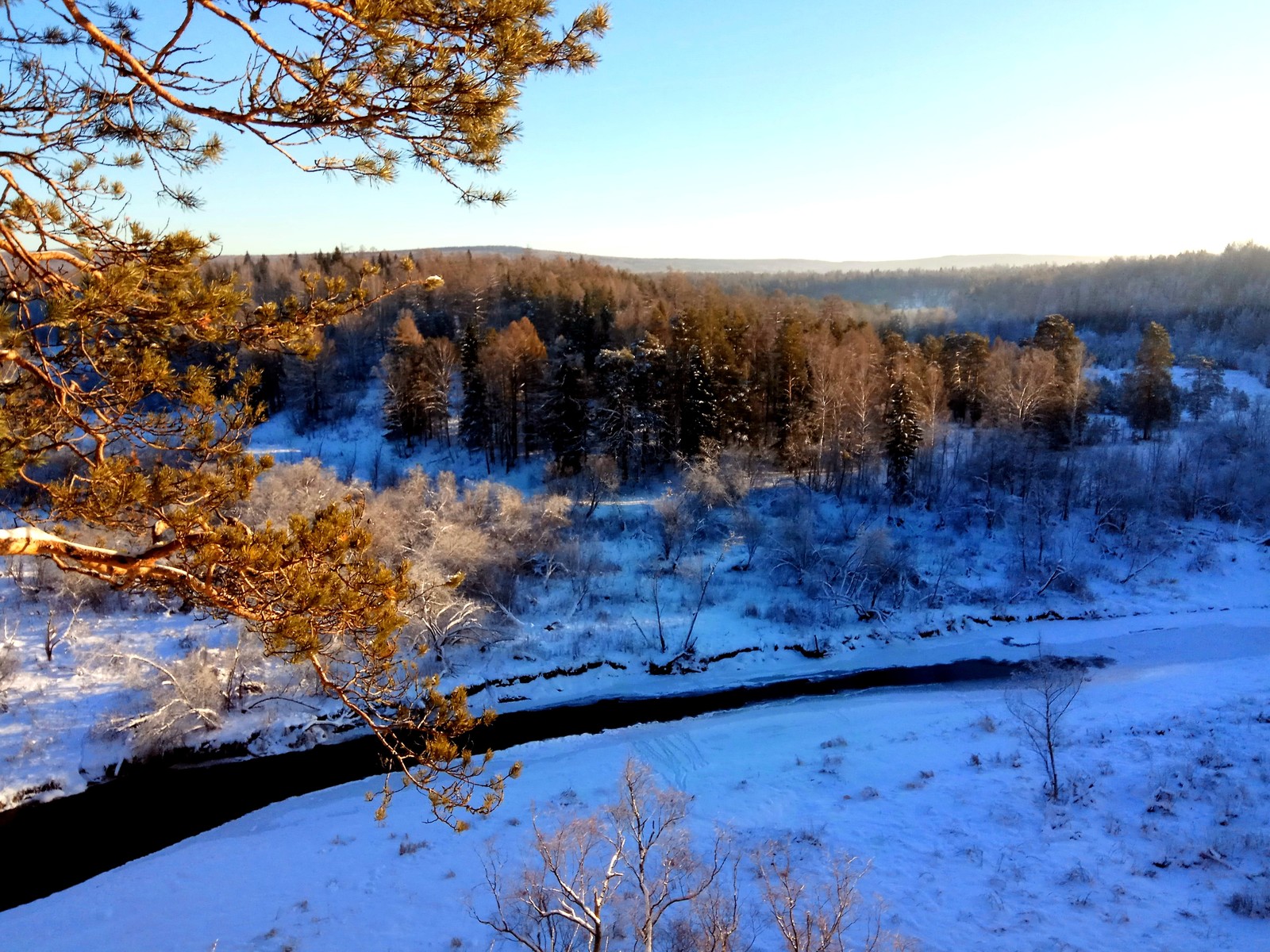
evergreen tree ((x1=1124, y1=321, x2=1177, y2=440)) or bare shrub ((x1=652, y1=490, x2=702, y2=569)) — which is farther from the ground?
evergreen tree ((x1=1124, y1=321, x2=1177, y2=440))

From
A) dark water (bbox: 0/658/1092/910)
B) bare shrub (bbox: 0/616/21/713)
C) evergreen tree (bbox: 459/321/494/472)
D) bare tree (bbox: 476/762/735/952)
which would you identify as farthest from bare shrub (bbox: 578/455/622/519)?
bare shrub (bbox: 0/616/21/713)

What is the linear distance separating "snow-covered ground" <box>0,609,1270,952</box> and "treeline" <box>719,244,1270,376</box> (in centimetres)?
4984

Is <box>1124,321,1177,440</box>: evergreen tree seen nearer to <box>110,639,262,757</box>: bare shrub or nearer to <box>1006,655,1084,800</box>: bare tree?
<box>1006,655,1084,800</box>: bare tree

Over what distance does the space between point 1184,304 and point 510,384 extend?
73475 mm

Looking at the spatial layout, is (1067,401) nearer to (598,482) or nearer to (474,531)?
(598,482)

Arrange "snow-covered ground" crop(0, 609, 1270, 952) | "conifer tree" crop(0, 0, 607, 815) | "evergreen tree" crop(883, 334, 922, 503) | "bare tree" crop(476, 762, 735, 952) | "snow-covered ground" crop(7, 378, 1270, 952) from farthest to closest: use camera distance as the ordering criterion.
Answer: "evergreen tree" crop(883, 334, 922, 503) < "snow-covered ground" crop(7, 378, 1270, 952) < "snow-covered ground" crop(0, 609, 1270, 952) < "bare tree" crop(476, 762, 735, 952) < "conifer tree" crop(0, 0, 607, 815)

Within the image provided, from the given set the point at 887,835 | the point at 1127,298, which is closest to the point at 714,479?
the point at 887,835

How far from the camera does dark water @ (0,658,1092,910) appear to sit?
1373 cm

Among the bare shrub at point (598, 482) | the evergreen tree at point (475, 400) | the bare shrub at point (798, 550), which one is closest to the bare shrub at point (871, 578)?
the bare shrub at point (798, 550)

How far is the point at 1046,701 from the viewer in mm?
15883

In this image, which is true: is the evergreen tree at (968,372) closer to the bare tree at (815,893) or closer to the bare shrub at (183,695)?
the bare tree at (815,893)

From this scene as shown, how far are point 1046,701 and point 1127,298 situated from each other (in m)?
78.9

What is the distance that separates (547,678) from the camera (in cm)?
2136

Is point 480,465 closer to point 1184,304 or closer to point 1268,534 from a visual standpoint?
point 1268,534
